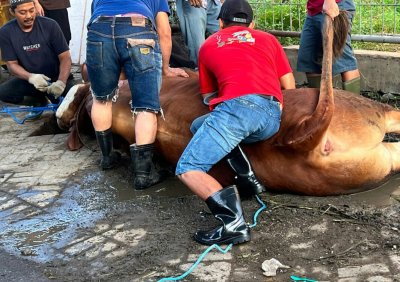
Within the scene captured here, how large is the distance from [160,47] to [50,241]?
1.79 m

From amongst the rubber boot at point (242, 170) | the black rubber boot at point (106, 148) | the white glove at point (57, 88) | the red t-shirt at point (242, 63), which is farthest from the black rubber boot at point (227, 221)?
the white glove at point (57, 88)

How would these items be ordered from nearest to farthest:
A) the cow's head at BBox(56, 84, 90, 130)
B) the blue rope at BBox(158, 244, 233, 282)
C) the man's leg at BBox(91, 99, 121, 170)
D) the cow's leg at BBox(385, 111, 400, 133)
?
the blue rope at BBox(158, 244, 233, 282)
the cow's leg at BBox(385, 111, 400, 133)
the man's leg at BBox(91, 99, 121, 170)
the cow's head at BBox(56, 84, 90, 130)

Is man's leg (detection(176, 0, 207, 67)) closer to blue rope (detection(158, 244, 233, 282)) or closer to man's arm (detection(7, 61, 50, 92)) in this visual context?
man's arm (detection(7, 61, 50, 92))

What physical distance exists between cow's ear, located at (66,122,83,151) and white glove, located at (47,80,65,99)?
2.58 ft

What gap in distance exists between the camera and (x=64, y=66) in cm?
646

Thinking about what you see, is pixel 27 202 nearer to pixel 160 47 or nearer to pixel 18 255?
pixel 18 255

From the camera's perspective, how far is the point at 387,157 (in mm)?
3852

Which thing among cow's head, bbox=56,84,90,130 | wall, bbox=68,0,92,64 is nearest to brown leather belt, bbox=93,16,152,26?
cow's head, bbox=56,84,90,130

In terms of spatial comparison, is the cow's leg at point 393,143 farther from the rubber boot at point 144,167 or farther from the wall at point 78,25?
the wall at point 78,25

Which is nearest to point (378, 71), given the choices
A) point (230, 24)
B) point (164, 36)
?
point (164, 36)

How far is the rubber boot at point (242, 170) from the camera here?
12.8 feet

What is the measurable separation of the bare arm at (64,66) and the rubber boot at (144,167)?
216 cm

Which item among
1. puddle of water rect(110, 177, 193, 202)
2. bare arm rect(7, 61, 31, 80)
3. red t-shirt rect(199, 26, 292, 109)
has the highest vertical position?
red t-shirt rect(199, 26, 292, 109)

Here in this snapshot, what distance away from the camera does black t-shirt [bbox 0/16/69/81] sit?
6.48 m
